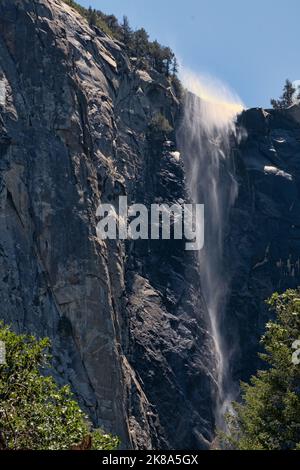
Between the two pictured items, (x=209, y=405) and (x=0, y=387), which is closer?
(x=0, y=387)

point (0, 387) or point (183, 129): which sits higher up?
point (183, 129)

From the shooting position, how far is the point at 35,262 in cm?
5038

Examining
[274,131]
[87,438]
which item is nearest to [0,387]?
[87,438]

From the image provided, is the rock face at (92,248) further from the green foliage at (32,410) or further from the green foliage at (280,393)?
the green foliage at (32,410)

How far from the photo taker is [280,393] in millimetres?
29016

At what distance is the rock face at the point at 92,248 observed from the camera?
50062 millimetres

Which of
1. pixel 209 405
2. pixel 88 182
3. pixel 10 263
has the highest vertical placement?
pixel 88 182

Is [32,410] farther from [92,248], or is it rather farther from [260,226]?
[260,226]

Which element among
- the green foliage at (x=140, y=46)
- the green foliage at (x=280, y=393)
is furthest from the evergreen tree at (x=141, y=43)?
the green foliage at (x=280, y=393)

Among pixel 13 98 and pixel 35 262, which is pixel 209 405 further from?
pixel 13 98

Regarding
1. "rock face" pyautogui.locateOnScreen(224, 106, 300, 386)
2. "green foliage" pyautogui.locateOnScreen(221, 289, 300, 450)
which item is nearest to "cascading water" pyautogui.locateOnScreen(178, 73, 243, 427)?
"rock face" pyautogui.locateOnScreen(224, 106, 300, 386)

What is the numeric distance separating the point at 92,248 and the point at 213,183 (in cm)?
2748

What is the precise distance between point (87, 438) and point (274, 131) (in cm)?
6888

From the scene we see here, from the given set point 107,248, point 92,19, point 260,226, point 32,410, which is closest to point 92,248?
point 107,248
